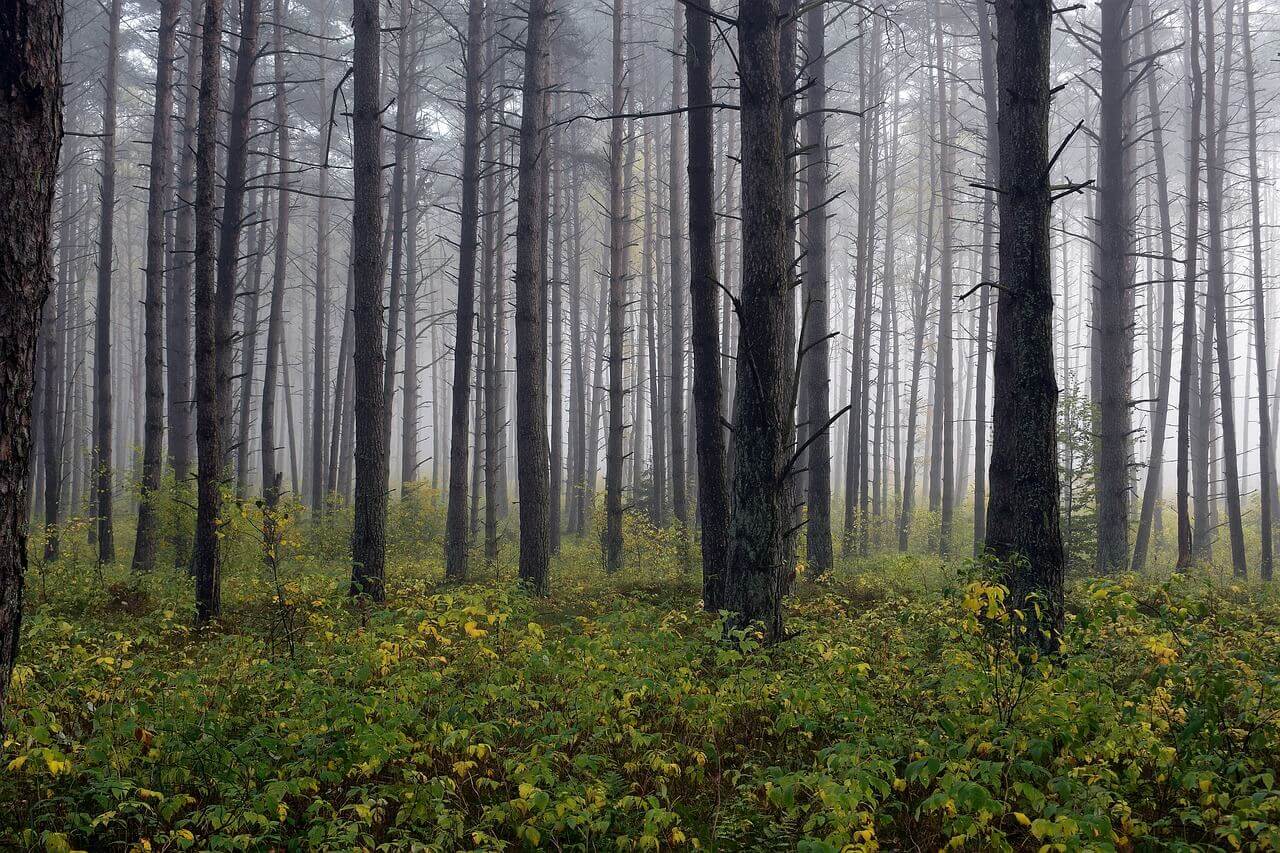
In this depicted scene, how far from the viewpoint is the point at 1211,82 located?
1516cm

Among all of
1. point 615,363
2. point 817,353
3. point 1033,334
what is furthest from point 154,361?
point 1033,334

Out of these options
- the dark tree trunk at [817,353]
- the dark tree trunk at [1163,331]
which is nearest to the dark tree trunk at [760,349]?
the dark tree trunk at [817,353]

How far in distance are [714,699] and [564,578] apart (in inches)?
335

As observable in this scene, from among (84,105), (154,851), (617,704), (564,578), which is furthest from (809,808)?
(84,105)

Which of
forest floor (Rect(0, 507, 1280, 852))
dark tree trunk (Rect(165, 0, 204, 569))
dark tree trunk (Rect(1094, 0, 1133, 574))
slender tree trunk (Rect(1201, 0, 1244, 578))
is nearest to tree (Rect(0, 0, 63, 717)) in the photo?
forest floor (Rect(0, 507, 1280, 852))

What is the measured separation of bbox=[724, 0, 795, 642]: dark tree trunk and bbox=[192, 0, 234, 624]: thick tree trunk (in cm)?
608

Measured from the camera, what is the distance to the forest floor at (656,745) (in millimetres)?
3633

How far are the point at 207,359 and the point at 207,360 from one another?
0.01m

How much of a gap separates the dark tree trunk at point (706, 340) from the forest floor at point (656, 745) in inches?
93.8

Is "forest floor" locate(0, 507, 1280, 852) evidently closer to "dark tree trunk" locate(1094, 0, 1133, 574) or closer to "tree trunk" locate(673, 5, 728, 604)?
"tree trunk" locate(673, 5, 728, 604)

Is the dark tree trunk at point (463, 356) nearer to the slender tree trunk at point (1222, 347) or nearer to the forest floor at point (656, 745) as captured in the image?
the forest floor at point (656, 745)

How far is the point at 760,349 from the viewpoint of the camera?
21.1 feet

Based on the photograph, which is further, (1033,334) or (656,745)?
(1033,334)

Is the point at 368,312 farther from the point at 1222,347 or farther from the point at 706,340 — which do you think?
the point at 1222,347
